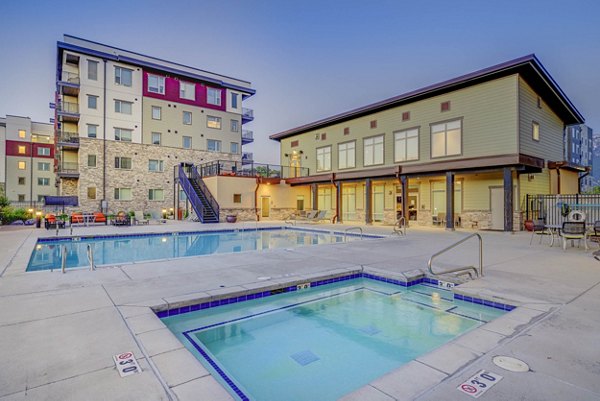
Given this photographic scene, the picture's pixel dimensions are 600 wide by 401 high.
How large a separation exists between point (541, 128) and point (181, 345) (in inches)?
772

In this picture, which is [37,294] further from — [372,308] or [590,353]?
[590,353]

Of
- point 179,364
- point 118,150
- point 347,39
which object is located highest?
point 347,39

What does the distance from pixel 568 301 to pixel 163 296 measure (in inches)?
212

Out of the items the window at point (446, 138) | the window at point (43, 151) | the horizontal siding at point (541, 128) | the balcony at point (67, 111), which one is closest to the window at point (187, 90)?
the balcony at point (67, 111)

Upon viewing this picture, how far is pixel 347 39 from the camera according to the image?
3984 centimetres

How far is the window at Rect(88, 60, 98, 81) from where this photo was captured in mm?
23516

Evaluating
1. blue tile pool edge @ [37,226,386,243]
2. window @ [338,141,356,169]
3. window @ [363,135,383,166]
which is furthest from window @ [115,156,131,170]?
window @ [363,135,383,166]

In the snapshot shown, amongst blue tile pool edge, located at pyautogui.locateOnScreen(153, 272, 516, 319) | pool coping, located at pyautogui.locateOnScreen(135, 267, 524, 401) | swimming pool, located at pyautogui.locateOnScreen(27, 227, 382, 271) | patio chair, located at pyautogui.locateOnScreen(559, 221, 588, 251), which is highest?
patio chair, located at pyautogui.locateOnScreen(559, 221, 588, 251)

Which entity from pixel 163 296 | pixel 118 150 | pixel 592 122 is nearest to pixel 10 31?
pixel 118 150

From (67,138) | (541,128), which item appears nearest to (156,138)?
(67,138)

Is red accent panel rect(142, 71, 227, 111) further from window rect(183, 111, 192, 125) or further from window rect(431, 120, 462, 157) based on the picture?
window rect(431, 120, 462, 157)

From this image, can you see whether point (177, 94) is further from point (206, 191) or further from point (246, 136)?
point (206, 191)

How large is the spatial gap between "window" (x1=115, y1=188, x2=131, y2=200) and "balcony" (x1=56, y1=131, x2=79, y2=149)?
414cm

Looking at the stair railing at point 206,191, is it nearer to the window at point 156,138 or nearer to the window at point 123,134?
the window at point 156,138
